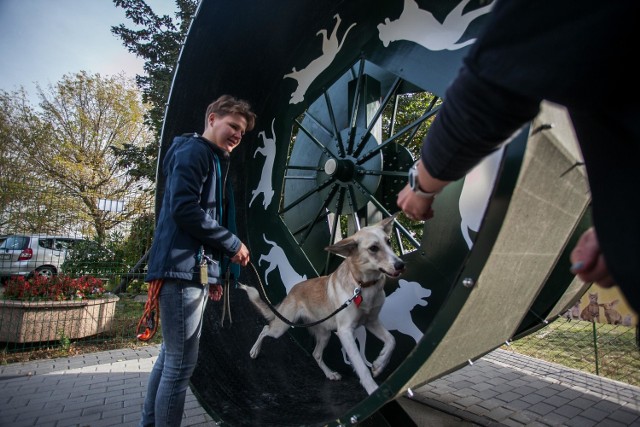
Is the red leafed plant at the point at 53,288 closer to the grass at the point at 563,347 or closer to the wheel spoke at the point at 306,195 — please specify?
the grass at the point at 563,347

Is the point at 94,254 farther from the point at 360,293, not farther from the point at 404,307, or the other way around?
the point at 404,307

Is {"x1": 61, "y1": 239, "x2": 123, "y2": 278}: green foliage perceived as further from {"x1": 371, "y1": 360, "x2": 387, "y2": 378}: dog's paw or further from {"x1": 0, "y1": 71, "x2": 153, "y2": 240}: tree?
{"x1": 371, "y1": 360, "x2": 387, "y2": 378}: dog's paw

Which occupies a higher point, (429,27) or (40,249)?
(429,27)

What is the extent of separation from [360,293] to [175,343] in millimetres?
1632

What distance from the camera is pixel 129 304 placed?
10.3m

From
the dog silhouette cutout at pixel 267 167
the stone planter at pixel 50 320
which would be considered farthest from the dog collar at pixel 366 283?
the stone planter at pixel 50 320

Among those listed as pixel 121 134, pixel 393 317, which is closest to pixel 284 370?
pixel 393 317

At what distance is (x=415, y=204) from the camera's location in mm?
1423

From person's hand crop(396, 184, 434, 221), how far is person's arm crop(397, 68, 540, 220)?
18 cm

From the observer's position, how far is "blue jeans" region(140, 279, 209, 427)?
2656mm

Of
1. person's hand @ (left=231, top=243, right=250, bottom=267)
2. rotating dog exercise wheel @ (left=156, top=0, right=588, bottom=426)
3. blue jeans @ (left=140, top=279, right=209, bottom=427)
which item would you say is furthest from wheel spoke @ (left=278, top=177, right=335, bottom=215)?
blue jeans @ (left=140, top=279, right=209, bottom=427)

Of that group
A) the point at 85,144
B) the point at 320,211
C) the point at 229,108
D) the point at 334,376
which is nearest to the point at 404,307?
the point at 334,376

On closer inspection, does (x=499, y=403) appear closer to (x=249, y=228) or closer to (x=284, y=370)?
(x=284, y=370)

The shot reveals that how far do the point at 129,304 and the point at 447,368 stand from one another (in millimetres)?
10102
